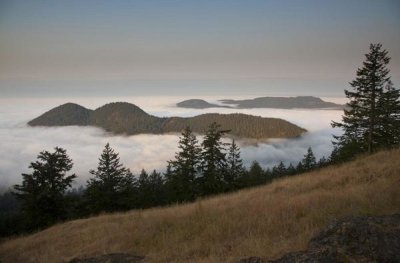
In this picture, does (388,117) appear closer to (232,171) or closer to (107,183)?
(232,171)

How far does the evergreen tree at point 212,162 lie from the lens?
38.1m

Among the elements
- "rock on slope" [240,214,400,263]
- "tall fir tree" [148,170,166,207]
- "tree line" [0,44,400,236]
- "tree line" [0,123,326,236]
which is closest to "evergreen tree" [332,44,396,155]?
"tree line" [0,44,400,236]

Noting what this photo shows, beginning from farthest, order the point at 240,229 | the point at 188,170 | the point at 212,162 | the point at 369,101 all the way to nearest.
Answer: the point at 188,170 < the point at 212,162 < the point at 369,101 < the point at 240,229

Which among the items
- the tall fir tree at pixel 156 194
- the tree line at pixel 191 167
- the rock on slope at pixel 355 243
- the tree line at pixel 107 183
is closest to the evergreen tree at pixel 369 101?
the tree line at pixel 191 167

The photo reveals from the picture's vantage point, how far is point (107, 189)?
4266 cm

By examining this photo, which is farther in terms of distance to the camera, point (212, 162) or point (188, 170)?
point (188, 170)

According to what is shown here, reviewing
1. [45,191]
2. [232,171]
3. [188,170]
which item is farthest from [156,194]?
[45,191]

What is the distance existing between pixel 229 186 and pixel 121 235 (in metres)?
29.0

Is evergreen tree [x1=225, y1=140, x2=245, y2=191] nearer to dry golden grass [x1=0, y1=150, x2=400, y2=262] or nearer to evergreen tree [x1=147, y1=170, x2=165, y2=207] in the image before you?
evergreen tree [x1=147, y1=170, x2=165, y2=207]

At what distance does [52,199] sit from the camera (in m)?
36.6

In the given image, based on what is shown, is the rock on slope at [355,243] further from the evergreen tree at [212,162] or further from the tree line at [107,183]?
the evergreen tree at [212,162]

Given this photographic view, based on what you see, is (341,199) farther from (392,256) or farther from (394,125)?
(394,125)

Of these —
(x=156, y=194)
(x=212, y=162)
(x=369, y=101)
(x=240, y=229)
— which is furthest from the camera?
(x=156, y=194)

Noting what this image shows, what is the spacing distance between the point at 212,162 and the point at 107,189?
13.9 m
